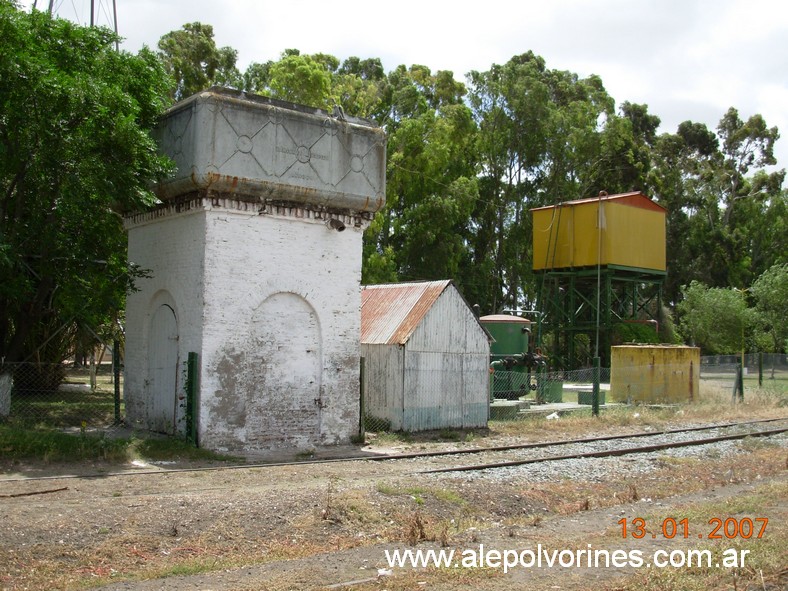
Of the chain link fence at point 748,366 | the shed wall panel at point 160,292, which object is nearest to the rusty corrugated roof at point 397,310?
the shed wall panel at point 160,292

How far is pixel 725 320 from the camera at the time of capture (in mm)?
47062

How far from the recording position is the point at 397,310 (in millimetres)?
19891

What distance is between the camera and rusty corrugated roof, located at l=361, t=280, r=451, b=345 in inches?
744

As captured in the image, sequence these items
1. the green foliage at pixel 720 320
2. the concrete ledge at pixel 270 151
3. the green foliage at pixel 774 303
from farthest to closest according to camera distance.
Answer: the green foliage at pixel 720 320, the green foliage at pixel 774 303, the concrete ledge at pixel 270 151

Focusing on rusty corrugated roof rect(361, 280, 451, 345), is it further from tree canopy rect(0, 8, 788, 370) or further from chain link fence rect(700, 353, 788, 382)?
chain link fence rect(700, 353, 788, 382)

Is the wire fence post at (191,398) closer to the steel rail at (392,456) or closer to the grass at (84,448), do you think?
the grass at (84,448)

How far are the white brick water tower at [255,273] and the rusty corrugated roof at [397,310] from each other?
2.02 meters

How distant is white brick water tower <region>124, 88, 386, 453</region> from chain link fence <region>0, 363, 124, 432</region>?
1.01 metres

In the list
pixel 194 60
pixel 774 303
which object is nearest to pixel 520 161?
pixel 774 303

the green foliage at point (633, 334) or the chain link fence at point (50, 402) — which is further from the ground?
the green foliage at point (633, 334)

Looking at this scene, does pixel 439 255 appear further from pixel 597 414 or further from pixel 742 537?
pixel 742 537

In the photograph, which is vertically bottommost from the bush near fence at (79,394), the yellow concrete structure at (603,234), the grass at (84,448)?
the grass at (84,448)

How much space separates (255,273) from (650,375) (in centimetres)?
1578

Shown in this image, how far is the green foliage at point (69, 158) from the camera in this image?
14305mm
